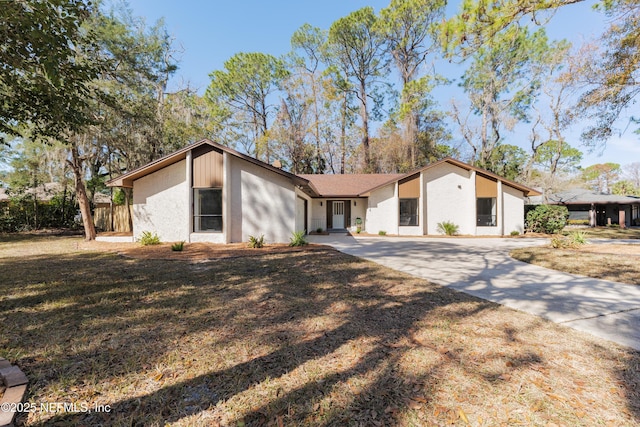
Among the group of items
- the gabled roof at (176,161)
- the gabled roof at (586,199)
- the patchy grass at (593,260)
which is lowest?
the patchy grass at (593,260)

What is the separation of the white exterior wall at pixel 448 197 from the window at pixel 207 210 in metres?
11.7

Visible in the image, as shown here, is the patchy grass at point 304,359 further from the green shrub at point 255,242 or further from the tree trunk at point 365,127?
the tree trunk at point 365,127

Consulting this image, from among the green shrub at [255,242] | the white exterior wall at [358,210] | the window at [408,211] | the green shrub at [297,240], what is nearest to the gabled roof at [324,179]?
the white exterior wall at [358,210]

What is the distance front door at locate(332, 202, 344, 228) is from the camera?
18812 millimetres

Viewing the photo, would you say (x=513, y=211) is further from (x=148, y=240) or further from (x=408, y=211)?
(x=148, y=240)

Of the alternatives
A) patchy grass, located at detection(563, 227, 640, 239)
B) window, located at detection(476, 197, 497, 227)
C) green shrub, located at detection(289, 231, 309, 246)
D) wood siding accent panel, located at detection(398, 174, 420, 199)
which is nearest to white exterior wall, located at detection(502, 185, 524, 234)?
window, located at detection(476, 197, 497, 227)

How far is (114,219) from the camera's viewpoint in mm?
16469

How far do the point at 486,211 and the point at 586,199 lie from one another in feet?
50.0

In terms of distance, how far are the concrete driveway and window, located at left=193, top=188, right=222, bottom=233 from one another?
6.55 metres

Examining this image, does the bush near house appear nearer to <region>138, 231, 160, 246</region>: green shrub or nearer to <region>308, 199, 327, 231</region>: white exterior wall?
<region>138, 231, 160, 246</region>: green shrub

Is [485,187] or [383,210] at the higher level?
[485,187]

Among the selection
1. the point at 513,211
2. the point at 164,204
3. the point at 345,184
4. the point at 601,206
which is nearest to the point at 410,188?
the point at 345,184

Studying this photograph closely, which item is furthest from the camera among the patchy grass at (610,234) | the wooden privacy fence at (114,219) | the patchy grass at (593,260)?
the wooden privacy fence at (114,219)

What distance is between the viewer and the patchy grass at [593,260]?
630 cm
